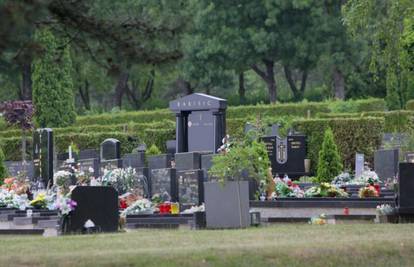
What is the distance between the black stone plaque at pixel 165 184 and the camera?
24734mm

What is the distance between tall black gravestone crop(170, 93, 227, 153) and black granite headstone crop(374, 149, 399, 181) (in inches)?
189

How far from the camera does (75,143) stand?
41.1m

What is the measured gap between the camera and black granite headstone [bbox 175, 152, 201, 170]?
2670 cm

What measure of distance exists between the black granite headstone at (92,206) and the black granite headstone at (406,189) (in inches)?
186

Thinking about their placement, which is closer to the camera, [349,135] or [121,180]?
[121,180]

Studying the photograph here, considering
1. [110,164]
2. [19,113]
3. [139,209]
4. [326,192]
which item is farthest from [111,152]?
[326,192]

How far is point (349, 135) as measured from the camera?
35.9m

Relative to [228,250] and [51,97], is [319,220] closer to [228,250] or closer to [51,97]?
[228,250]

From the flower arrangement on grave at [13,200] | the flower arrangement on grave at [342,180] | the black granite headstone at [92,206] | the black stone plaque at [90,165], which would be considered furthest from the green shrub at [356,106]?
the black granite headstone at [92,206]

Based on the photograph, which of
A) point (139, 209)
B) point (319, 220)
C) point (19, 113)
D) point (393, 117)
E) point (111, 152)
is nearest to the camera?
point (319, 220)

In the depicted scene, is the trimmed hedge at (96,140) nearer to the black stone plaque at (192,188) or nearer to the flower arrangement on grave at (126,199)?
the flower arrangement on grave at (126,199)

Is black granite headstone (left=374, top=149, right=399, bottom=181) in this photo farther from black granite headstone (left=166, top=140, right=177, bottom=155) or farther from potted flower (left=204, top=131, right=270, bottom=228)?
potted flower (left=204, top=131, right=270, bottom=228)

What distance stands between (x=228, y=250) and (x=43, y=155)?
17.8 metres

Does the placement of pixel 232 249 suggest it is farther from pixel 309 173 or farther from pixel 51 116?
pixel 51 116
